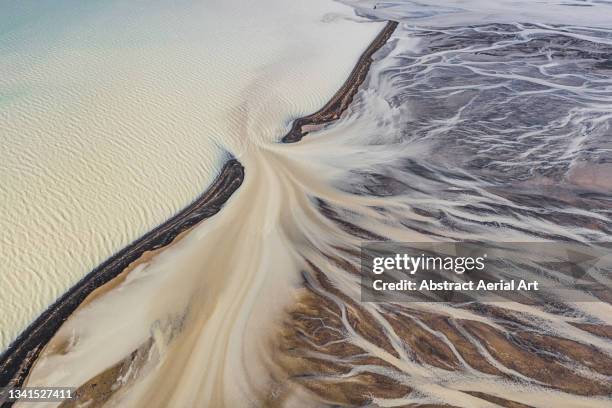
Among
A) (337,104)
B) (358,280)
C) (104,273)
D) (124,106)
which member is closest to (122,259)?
(104,273)

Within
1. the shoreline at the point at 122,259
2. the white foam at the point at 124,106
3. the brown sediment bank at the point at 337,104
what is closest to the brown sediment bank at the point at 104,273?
the shoreline at the point at 122,259

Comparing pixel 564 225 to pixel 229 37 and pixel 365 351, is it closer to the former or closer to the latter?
pixel 365 351

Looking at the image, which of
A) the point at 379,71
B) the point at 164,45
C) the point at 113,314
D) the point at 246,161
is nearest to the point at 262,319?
the point at 113,314

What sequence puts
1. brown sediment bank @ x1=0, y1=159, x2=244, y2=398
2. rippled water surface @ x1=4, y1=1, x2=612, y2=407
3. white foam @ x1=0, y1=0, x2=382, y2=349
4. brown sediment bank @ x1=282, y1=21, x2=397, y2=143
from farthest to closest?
brown sediment bank @ x1=282, y1=21, x2=397, y2=143 < white foam @ x1=0, y1=0, x2=382, y2=349 < brown sediment bank @ x1=0, y1=159, x2=244, y2=398 < rippled water surface @ x1=4, y1=1, x2=612, y2=407

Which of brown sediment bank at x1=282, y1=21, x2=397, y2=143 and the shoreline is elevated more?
brown sediment bank at x1=282, y1=21, x2=397, y2=143

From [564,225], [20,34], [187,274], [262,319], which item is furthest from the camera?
[20,34]

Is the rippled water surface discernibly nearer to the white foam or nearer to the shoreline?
the shoreline

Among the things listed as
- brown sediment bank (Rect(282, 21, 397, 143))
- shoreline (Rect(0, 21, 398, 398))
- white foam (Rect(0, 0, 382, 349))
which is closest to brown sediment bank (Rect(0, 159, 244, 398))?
shoreline (Rect(0, 21, 398, 398))
